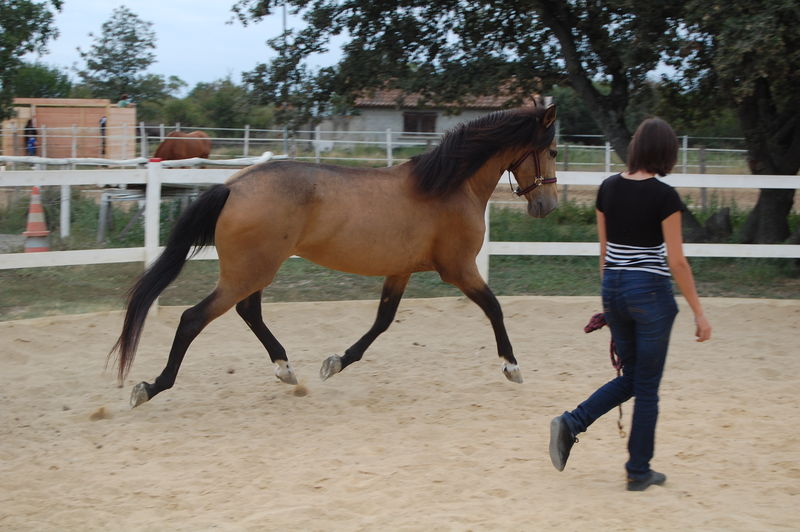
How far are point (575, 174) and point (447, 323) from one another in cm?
227

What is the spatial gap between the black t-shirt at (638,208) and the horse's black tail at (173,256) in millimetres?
2567

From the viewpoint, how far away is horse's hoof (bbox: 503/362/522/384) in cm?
566

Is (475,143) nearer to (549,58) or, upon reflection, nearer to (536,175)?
(536,175)

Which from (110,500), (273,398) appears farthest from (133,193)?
(110,500)

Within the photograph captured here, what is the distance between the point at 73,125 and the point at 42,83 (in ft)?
49.1

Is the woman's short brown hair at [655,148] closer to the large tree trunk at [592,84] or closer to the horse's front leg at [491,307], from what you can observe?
the horse's front leg at [491,307]

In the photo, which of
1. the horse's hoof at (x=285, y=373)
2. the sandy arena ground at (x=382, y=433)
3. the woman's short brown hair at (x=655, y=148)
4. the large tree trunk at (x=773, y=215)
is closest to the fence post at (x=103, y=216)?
the sandy arena ground at (x=382, y=433)

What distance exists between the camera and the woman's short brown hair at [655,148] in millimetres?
3562

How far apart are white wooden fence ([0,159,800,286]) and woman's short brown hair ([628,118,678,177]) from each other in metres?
3.96

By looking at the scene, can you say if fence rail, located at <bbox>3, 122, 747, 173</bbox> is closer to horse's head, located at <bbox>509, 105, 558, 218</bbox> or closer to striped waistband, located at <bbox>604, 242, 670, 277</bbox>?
horse's head, located at <bbox>509, 105, 558, 218</bbox>

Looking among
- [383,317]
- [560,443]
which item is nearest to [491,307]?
[383,317]

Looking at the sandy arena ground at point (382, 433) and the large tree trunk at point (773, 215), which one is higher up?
the large tree trunk at point (773, 215)

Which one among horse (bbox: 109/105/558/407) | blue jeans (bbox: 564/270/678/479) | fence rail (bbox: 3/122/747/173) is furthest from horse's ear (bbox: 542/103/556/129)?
fence rail (bbox: 3/122/747/173)

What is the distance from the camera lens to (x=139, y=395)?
16.3ft
